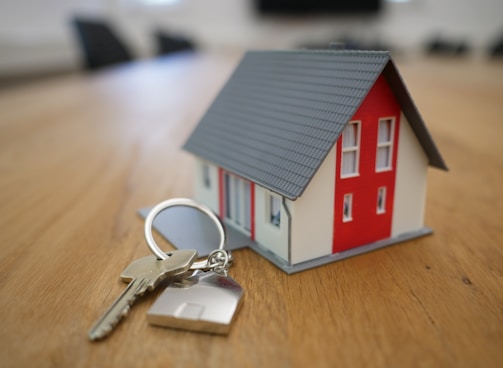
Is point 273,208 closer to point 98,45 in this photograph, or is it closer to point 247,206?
point 247,206

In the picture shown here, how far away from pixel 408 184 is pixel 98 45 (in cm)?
345

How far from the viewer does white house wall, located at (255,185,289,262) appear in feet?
2.18

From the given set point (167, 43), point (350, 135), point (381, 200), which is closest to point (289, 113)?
point (350, 135)

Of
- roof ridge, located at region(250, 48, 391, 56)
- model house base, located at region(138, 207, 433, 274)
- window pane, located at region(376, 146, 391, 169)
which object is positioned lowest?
model house base, located at region(138, 207, 433, 274)

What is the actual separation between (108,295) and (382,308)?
1.15 ft

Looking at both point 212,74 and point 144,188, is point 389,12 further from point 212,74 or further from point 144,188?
point 144,188

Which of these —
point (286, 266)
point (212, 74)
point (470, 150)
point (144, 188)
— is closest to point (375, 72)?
point (286, 266)

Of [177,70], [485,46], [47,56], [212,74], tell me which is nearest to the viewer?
[212,74]

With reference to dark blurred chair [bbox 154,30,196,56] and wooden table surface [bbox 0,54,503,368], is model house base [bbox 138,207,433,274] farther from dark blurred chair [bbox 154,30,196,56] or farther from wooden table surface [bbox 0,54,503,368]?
dark blurred chair [bbox 154,30,196,56]

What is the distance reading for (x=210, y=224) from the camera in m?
0.79

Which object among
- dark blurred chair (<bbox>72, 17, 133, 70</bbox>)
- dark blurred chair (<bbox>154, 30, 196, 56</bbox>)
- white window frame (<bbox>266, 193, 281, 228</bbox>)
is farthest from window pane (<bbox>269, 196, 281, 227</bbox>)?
dark blurred chair (<bbox>154, 30, 196, 56</bbox>)

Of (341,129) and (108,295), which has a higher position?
(341,129)

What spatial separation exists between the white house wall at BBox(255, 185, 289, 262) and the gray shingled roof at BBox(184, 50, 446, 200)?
5 centimetres

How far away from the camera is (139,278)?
59 cm
